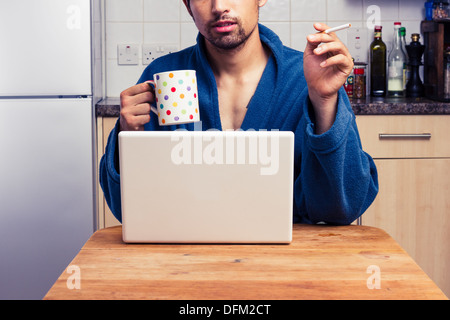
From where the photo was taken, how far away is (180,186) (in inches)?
34.7

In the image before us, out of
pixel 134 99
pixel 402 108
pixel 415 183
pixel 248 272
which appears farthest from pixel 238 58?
pixel 415 183

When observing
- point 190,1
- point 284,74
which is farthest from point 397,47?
point 190,1

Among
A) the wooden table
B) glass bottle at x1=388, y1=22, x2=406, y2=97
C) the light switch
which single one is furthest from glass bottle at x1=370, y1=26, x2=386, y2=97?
the wooden table

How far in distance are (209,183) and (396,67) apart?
202 centimetres

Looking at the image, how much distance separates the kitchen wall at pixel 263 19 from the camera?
2.78 metres

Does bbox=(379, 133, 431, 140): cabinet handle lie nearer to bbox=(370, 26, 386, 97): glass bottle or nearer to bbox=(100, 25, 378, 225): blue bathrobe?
bbox=(370, 26, 386, 97): glass bottle

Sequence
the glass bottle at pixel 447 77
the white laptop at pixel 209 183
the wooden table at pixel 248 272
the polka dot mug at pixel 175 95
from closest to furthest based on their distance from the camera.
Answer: the wooden table at pixel 248 272
the white laptop at pixel 209 183
the polka dot mug at pixel 175 95
the glass bottle at pixel 447 77

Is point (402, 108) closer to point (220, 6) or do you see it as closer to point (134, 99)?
point (220, 6)

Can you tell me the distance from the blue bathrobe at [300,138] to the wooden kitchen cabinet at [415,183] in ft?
2.87

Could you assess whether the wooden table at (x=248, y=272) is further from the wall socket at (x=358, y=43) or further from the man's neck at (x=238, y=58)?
the wall socket at (x=358, y=43)

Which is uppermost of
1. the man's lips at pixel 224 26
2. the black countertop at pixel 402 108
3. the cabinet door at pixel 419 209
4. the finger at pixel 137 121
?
the man's lips at pixel 224 26

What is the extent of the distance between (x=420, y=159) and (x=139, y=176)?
167 centimetres

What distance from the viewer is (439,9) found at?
8.87ft

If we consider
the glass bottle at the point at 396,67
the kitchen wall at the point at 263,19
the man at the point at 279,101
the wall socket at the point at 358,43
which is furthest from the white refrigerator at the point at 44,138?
the glass bottle at the point at 396,67
